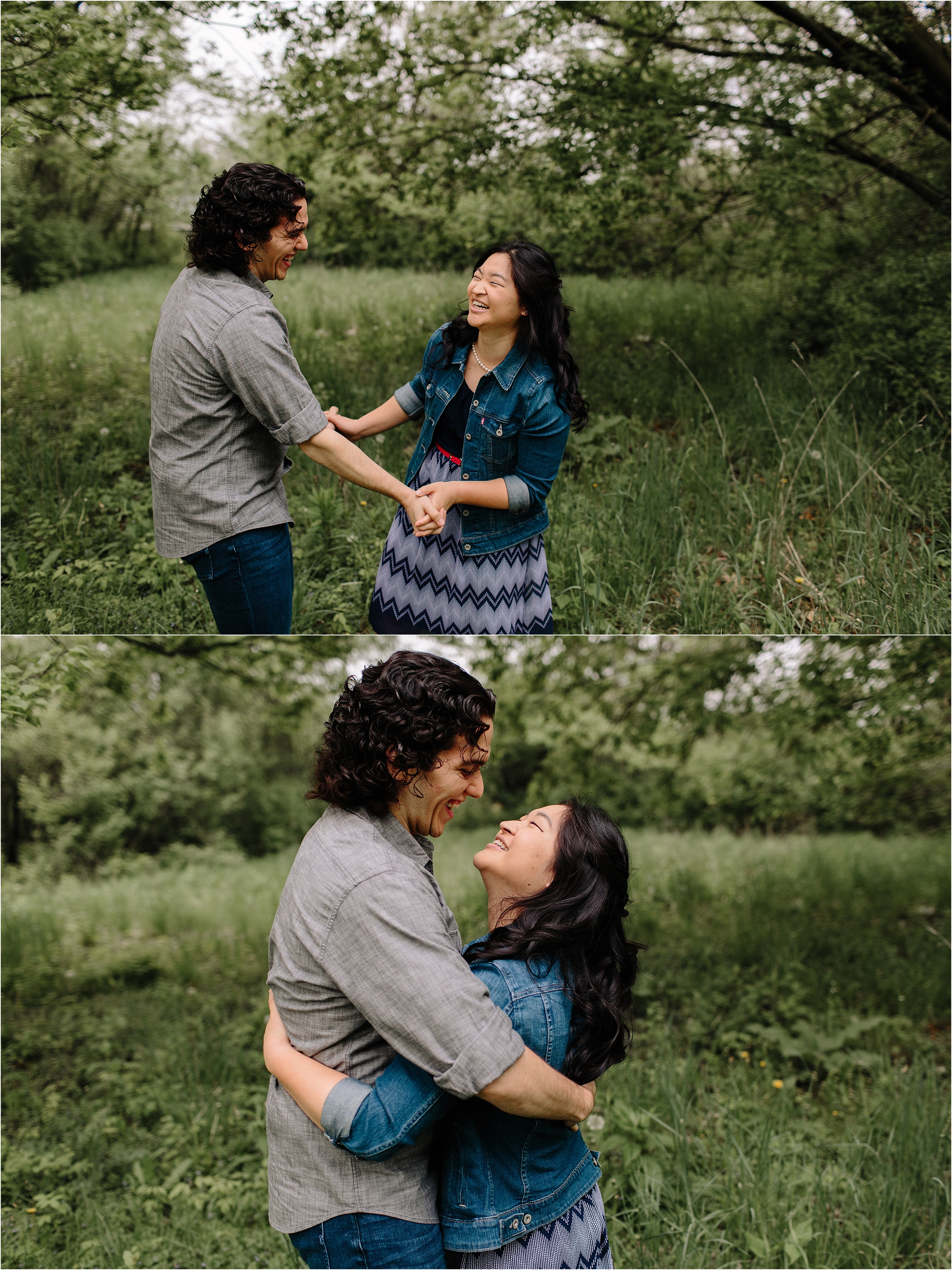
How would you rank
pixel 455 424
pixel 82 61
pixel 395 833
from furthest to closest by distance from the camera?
pixel 82 61
pixel 455 424
pixel 395 833

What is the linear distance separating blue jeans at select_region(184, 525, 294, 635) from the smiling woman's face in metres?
1.45

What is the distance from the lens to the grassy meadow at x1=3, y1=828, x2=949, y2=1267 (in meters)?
3.18

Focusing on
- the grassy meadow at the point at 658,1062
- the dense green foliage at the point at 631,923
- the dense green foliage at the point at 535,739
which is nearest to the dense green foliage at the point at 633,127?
the dense green foliage at the point at 535,739

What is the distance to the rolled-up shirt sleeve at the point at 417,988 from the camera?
1.50m

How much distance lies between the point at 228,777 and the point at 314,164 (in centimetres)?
477

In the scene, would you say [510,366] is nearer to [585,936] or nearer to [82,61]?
[585,936]

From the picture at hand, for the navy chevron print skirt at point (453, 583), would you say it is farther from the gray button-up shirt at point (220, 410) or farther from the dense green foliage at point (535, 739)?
the dense green foliage at point (535, 739)

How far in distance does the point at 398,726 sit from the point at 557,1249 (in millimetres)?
1145

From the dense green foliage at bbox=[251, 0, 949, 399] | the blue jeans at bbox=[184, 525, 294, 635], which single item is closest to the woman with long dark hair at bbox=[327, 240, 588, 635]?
the blue jeans at bbox=[184, 525, 294, 635]

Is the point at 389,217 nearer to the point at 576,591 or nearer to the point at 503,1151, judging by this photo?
the point at 576,591

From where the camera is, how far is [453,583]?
10.1ft

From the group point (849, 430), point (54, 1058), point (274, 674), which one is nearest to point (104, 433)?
point (274, 674)

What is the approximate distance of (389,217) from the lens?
6.29 metres

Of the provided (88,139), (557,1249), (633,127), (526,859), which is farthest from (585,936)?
(88,139)
